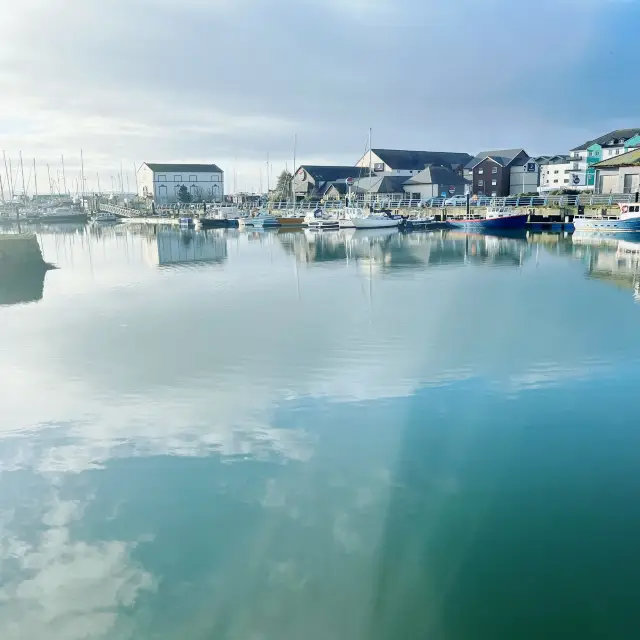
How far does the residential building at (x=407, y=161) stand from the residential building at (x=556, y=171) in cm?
934

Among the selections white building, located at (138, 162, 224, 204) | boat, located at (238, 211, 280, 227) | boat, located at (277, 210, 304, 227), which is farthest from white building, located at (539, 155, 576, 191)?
white building, located at (138, 162, 224, 204)

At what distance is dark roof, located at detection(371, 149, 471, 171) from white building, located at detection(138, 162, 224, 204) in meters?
26.3

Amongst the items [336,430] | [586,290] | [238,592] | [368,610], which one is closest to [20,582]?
[238,592]

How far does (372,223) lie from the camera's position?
43.2 meters

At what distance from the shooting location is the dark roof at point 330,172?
66250 millimetres

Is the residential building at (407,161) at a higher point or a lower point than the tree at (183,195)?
higher

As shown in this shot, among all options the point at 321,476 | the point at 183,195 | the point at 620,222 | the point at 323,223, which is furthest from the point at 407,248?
the point at 183,195

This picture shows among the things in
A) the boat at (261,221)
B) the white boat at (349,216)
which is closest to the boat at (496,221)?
the white boat at (349,216)

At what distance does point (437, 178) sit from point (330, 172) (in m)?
14.3

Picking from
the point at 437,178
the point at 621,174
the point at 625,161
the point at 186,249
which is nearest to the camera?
the point at 186,249

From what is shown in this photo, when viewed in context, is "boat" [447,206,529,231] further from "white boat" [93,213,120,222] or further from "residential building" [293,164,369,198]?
"white boat" [93,213,120,222]

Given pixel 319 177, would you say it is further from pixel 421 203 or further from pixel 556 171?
pixel 556 171

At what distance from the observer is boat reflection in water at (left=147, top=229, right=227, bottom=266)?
2727 centimetres

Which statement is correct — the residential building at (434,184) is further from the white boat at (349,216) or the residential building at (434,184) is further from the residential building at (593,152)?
the white boat at (349,216)
